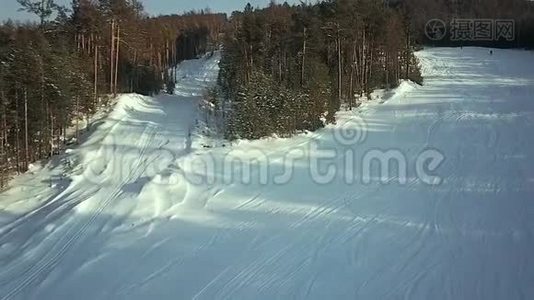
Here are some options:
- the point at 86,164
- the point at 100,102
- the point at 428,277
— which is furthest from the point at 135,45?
the point at 428,277

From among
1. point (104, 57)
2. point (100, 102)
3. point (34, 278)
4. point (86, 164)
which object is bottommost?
point (34, 278)

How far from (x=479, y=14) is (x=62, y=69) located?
92.5 m

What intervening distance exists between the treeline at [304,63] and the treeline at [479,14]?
1529 inches

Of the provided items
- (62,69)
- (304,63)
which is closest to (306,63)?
(304,63)

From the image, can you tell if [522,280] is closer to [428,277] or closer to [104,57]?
[428,277]

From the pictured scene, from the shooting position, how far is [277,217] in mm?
13688

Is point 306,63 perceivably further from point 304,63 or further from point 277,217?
point 277,217

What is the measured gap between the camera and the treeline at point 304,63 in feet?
79.3

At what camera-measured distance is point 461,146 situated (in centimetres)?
2142

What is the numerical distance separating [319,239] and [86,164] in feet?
38.5

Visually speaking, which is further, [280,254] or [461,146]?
→ [461,146]

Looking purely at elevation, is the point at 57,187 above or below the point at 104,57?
below

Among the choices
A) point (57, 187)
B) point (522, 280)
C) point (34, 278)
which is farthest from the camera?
point (57, 187)

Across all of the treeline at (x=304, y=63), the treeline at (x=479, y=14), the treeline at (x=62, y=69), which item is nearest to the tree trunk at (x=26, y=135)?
the treeline at (x=62, y=69)
